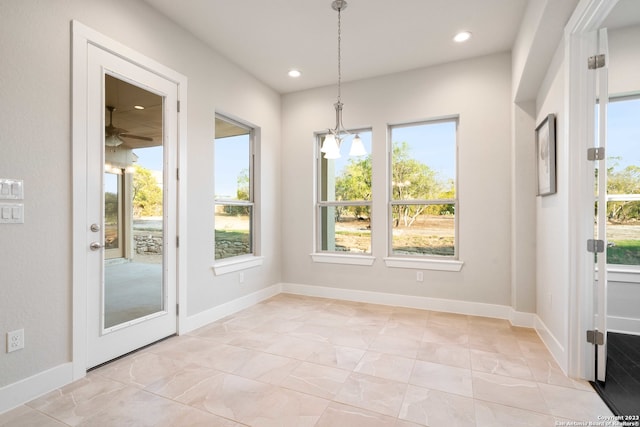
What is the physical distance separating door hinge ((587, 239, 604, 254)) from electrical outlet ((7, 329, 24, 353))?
3.70 m

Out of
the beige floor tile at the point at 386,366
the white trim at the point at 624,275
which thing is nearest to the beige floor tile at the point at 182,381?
the beige floor tile at the point at 386,366

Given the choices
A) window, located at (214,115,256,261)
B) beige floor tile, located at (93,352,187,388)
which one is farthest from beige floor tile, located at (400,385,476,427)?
window, located at (214,115,256,261)

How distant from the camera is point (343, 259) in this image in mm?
4328

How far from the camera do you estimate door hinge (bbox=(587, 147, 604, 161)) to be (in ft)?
6.86

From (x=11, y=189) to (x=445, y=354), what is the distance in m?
3.29

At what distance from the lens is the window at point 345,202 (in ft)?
14.2

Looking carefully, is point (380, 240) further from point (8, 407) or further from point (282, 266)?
point (8, 407)

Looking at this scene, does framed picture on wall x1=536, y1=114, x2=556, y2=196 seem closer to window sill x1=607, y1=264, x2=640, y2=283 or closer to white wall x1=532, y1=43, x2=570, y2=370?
white wall x1=532, y1=43, x2=570, y2=370

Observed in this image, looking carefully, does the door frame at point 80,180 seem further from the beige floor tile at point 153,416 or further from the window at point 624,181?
the window at point 624,181

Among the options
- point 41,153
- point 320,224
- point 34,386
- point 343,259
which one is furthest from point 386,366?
point 41,153

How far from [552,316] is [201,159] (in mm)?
3608

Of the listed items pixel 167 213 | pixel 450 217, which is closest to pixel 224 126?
pixel 167 213

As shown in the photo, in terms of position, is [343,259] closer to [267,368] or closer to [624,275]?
[267,368]

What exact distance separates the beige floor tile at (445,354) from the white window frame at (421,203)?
1178 millimetres
